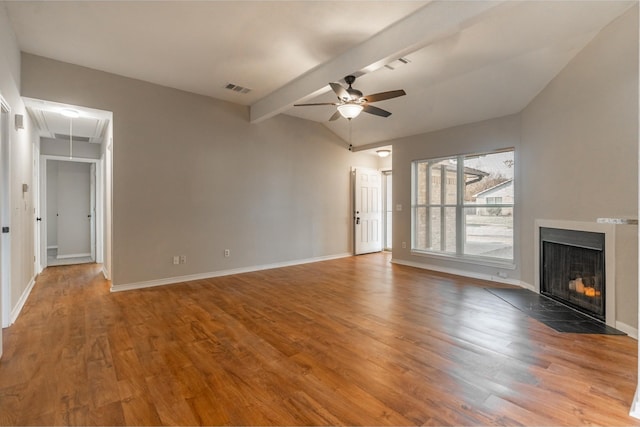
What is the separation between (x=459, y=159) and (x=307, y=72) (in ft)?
10.7

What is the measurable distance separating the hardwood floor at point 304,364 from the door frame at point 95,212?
2575 mm

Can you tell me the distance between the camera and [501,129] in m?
4.99

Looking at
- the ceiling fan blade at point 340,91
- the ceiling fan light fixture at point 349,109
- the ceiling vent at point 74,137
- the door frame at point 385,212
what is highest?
the ceiling vent at point 74,137

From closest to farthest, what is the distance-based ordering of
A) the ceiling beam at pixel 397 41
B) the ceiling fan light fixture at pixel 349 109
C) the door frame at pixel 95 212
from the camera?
the ceiling beam at pixel 397 41
the ceiling fan light fixture at pixel 349 109
the door frame at pixel 95 212

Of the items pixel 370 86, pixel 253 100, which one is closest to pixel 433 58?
pixel 370 86

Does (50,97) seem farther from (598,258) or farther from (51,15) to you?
(598,258)

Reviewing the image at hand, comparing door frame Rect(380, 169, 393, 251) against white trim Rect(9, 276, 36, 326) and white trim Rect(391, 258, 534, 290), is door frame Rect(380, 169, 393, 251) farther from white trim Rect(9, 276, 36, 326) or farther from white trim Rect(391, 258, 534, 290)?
white trim Rect(9, 276, 36, 326)

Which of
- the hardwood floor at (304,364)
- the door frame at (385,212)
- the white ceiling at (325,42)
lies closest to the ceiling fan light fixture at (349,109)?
the white ceiling at (325,42)

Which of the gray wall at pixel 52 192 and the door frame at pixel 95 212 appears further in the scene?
the gray wall at pixel 52 192

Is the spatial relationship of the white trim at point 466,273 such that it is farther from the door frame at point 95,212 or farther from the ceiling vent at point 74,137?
the ceiling vent at point 74,137

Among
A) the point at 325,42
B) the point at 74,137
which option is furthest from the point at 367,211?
the point at 74,137

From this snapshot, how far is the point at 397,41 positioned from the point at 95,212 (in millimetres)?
7114

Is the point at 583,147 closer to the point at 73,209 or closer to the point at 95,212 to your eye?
the point at 95,212

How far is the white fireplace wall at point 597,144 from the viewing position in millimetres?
2840
